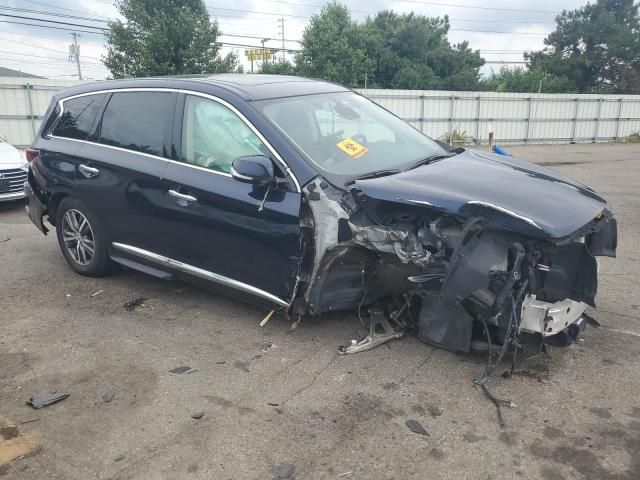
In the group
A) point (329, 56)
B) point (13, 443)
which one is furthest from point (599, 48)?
point (13, 443)

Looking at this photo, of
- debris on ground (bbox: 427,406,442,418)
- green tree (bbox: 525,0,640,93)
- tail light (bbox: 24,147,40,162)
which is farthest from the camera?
green tree (bbox: 525,0,640,93)

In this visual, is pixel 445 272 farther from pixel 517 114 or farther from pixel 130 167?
pixel 517 114

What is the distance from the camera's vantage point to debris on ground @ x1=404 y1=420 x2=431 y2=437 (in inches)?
119

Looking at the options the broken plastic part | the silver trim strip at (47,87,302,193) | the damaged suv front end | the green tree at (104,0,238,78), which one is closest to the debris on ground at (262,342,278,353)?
the damaged suv front end

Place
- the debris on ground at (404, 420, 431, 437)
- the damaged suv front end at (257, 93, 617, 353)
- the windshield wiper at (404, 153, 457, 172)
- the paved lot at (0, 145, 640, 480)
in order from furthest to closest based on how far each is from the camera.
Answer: the windshield wiper at (404, 153, 457, 172) < the damaged suv front end at (257, 93, 617, 353) < the debris on ground at (404, 420, 431, 437) < the paved lot at (0, 145, 640, 480)

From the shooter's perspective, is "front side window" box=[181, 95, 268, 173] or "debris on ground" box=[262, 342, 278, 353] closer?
"debris on ground" box=[262, 342, 278, 353]

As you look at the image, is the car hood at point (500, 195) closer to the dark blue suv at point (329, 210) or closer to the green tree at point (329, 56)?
the dark blue suv at point (329, 210)

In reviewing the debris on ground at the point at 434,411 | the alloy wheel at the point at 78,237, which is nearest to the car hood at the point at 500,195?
the debris on ground at the point at 434,411

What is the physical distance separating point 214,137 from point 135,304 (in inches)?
64.8

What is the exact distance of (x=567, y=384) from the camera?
3.46m

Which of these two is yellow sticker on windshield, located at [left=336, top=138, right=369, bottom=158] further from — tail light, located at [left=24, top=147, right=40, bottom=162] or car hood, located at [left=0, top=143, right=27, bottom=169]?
car hood, located at [left=0, top=143, right=27, bottom=169]

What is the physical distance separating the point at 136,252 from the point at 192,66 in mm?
19967

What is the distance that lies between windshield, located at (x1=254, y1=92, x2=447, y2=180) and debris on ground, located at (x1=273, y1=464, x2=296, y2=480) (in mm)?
1922

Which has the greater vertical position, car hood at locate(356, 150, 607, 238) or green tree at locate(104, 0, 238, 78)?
green tree at locate(104, 0, 238, 78)
